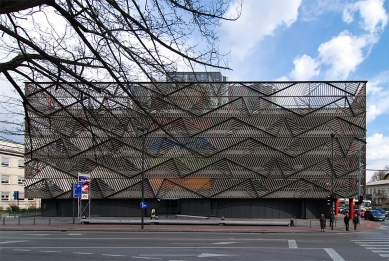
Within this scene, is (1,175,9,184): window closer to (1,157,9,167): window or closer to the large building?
(1,157,9,167): window

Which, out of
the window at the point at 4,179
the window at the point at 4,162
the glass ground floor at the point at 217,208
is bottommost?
the glass ground floor at the point at 217,208

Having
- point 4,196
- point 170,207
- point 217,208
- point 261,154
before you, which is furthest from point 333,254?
point 4,196

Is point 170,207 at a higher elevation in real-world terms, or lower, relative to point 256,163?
lower

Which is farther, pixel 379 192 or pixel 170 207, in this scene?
pixel 379 192

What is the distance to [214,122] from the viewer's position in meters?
47.1

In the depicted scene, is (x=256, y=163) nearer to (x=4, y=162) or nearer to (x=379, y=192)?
(x=4, y=162)

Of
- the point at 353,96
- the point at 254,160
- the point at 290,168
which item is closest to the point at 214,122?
the point at 254,160

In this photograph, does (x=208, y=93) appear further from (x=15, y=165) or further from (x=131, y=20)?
(x=15, y=165)

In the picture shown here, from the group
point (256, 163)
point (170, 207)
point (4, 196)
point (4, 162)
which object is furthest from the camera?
point (4, 196)

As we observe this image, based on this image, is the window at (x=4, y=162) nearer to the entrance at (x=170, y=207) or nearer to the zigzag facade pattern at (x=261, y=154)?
the zigzag facade pattern at (x=261, y=154)

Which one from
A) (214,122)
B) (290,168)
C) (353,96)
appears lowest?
(290,168)

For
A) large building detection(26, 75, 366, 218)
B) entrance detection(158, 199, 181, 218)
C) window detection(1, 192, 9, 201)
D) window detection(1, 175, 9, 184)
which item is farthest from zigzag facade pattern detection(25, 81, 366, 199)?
window detection(1, 192, 9, 201)

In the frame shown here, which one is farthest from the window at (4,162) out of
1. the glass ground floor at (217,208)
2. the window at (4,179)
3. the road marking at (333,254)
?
the road marking at (333,254)

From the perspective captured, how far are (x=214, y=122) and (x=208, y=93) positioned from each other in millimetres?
37741
